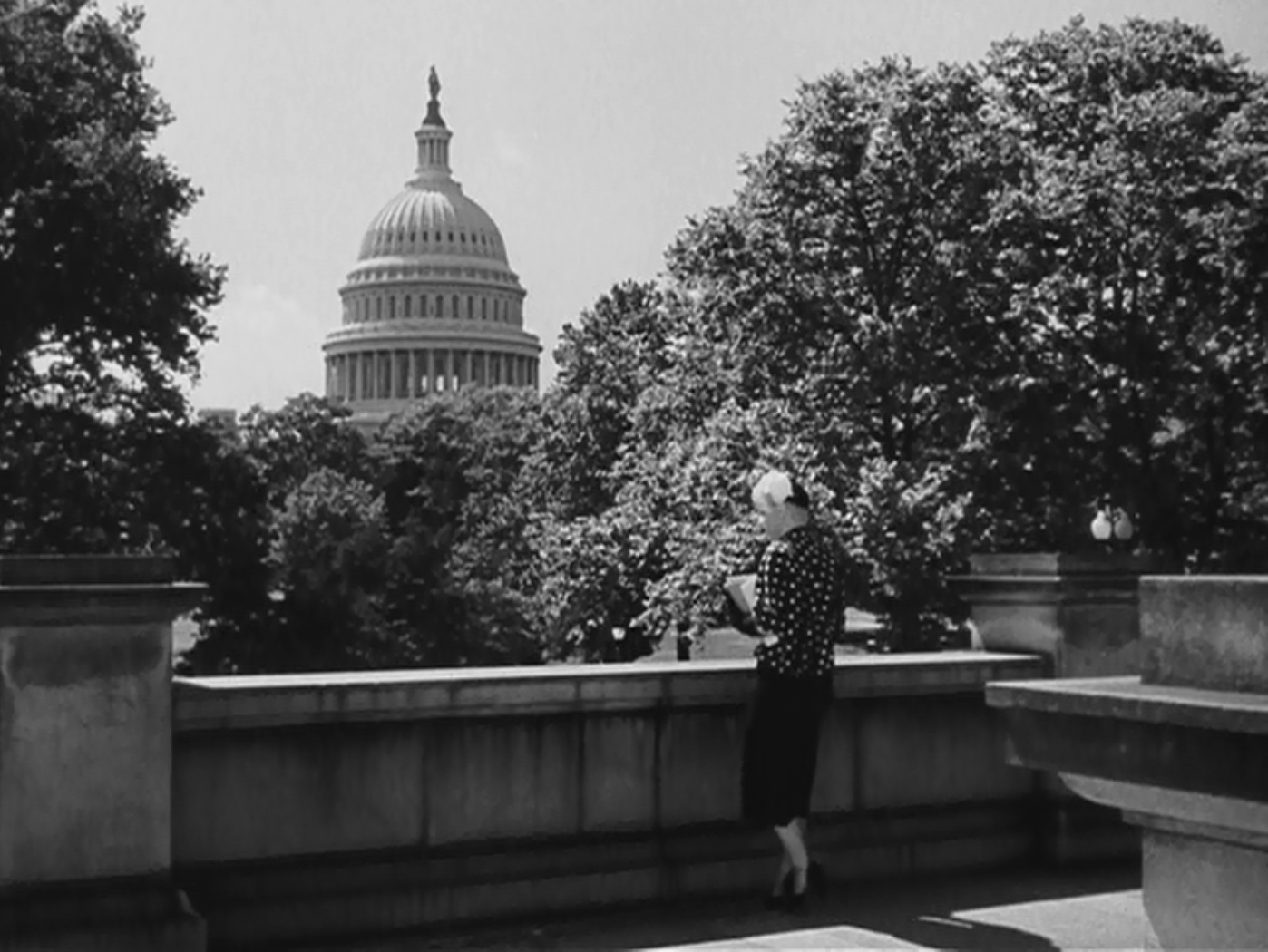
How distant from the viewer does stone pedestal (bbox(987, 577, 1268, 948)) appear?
2912 millimetres

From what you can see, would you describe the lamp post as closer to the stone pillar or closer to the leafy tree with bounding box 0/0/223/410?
the leafy tree with bounding box 0/0/223/410

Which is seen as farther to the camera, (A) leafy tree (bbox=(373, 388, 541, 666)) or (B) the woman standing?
(A) leafy tree (bbox=(373, 388, 541, 666))

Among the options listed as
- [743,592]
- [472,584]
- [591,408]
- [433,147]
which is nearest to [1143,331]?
[591,408]

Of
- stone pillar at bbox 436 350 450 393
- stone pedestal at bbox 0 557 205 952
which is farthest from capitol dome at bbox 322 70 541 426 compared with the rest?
stone pedestal at bbox 0 557 205 952

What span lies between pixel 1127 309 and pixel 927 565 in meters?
6.37

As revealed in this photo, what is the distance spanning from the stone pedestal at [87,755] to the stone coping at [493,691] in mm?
326

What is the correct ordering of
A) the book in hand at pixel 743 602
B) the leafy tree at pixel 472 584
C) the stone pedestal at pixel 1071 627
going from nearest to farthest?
the book in hand at pixel 743 602 → the stone pedestal at pixel 1071 627 → the leafy tree at pixel 472 584

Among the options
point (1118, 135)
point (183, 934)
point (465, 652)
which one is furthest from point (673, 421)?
point (183, 934)

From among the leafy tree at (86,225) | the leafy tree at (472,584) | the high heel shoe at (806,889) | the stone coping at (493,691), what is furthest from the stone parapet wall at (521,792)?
the leafy tree at (472,584)

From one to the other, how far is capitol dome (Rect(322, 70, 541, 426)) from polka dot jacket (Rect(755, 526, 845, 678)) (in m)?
151

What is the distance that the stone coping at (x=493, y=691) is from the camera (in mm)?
7102

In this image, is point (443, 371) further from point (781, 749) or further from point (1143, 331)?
point (781, 749)

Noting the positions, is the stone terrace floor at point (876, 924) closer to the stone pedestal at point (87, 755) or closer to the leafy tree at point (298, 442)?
the stone pedestal at point (87, 755)

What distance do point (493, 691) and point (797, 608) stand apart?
1.28m
